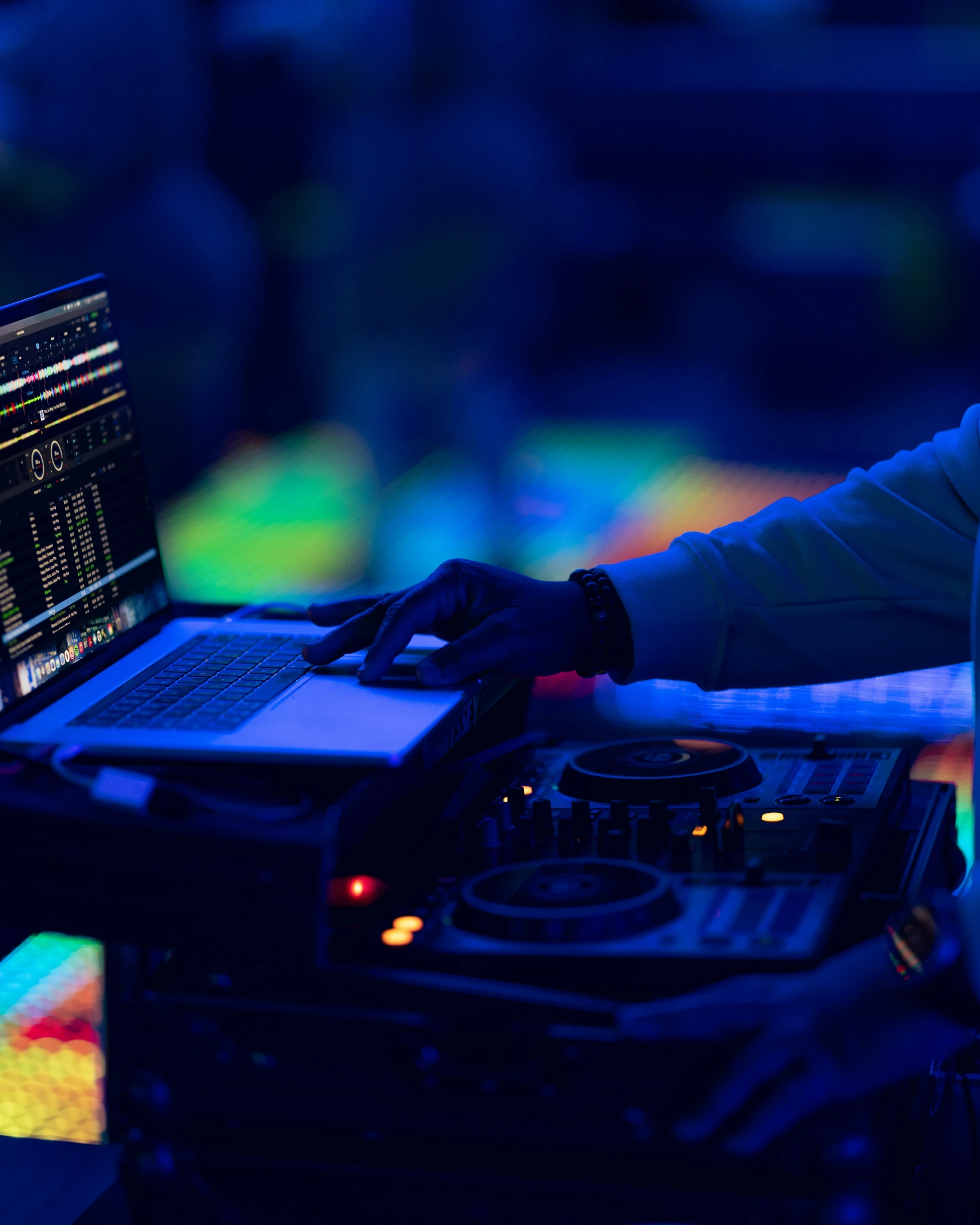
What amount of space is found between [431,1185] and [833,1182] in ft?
0.72

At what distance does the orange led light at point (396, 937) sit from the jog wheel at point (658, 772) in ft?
0.80

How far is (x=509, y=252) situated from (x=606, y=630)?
447cm

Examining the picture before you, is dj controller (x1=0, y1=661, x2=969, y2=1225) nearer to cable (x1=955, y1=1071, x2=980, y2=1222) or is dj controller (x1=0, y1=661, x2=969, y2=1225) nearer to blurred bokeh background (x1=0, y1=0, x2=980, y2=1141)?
A: cable (x1=955, y1=1071, x2=980, y2=1222)

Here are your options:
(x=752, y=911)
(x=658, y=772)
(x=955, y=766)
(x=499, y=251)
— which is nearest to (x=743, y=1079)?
(x=752, y=911)

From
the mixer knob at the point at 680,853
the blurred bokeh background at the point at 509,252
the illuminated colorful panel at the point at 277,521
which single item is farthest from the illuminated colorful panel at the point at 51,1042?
the blurred bokeh background at the point at 509,252

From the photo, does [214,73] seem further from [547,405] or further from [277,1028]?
[277,1028]

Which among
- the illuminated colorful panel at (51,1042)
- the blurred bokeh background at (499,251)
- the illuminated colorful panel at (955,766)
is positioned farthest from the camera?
the blurred bokeh background at (499,251)

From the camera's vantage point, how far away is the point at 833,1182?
74 centimetres

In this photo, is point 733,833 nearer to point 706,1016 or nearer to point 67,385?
point 706,1016

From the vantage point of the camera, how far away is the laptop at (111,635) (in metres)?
0.95

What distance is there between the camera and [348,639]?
1.11 meters

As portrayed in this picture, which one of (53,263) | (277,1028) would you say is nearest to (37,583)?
(277,1028)

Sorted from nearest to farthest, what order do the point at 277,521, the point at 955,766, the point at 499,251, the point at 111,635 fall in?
1. the point at 111,635
2. the point at 955,766
3. the point at 277,521
4. the point at 499,251

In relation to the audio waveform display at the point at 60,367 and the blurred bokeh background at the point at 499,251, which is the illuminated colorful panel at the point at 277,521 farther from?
the audio waveform display at the point at 60,367
